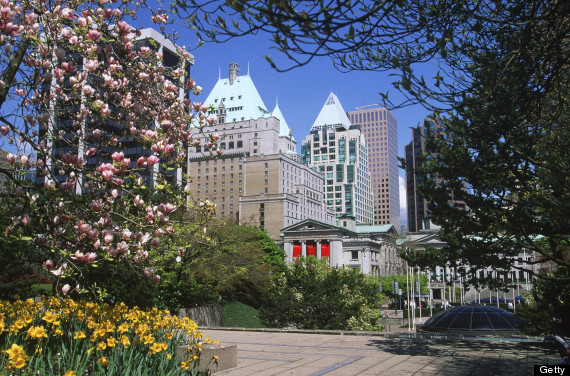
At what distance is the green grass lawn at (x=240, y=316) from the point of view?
3538 cm

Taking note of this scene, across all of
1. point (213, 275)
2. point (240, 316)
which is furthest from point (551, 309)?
point (240, 316)

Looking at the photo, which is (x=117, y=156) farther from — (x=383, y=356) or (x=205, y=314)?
(x=205, y=314)

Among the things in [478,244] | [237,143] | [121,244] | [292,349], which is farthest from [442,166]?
[237,143]

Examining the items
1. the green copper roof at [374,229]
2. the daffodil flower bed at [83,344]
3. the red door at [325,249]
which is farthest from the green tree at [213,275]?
the green copper roof at [374,229]

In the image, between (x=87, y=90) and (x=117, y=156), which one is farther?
(x=87, y=90)

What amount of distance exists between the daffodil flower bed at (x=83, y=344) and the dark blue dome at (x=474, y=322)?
1564 centimetres

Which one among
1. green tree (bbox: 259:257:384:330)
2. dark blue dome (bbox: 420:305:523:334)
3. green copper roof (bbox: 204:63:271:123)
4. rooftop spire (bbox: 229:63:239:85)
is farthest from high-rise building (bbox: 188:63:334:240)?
dark blue dome (bbox: 420:305:523:334)

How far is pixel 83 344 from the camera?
629cm

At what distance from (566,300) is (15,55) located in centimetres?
1681

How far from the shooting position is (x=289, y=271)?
31688 mm

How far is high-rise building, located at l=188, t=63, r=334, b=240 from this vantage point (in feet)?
441

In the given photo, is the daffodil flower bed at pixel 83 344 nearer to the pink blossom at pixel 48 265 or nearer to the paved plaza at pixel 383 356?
the pink blossom at pixel 48 265

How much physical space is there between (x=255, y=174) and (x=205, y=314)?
111 m

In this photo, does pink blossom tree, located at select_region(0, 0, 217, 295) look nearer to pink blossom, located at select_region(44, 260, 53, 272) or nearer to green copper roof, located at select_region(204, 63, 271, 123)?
pink blossom, located at select_region(44, 260, 53, 272)
